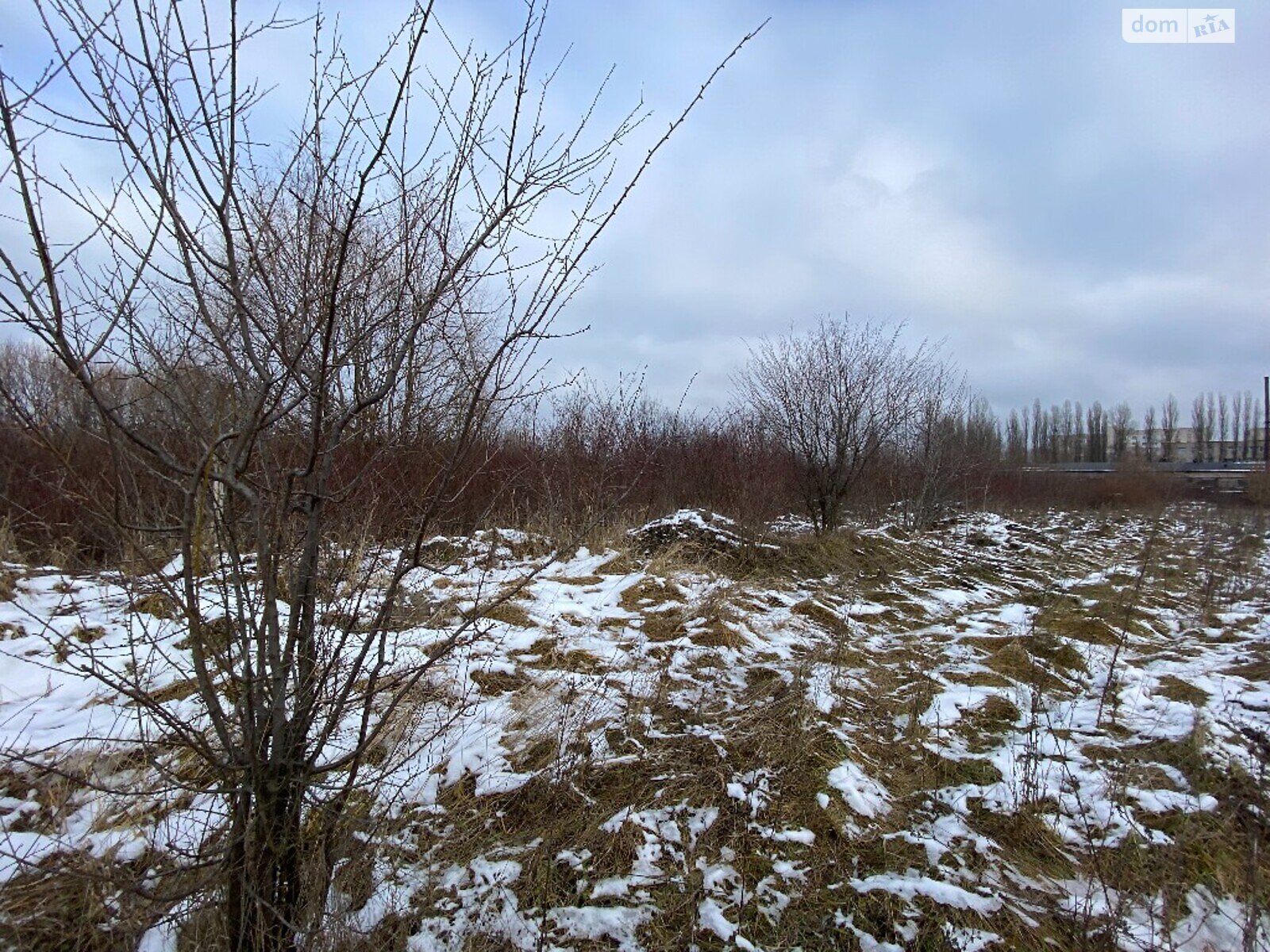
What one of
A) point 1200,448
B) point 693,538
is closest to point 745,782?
point 693,538

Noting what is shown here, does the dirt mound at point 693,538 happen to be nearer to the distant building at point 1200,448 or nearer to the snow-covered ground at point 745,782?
the snow-covered ground at point 745,782

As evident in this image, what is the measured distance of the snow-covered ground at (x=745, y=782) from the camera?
2.08m

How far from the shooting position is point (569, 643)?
4449 mm

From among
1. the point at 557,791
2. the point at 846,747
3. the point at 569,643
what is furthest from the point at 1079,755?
the point at 569,643

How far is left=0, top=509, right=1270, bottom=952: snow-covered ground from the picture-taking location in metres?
2.08

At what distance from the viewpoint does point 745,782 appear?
2787mm

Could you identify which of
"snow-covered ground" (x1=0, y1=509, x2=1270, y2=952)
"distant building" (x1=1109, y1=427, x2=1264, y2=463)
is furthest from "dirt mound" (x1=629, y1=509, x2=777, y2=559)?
"distant building" (x1=1109, y1=427, x2=1264, y2=463)

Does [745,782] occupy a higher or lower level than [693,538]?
lower

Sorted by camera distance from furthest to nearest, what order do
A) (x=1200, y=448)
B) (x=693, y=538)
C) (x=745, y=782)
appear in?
(x=1200, y=448), (x=693, y=538), (x=745, y=782)

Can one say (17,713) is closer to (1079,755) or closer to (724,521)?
(1079,755)

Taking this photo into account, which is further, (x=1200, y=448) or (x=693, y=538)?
(x=1200, y=448)

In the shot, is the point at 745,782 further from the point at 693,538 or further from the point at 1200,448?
the point at 1200,448

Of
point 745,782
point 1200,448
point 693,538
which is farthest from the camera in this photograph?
point 1200,448

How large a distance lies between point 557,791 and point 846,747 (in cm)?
149
